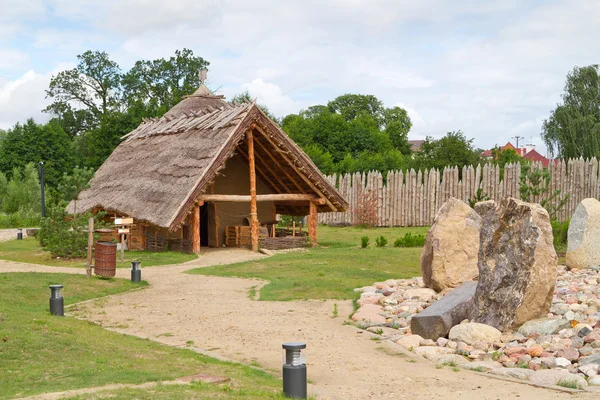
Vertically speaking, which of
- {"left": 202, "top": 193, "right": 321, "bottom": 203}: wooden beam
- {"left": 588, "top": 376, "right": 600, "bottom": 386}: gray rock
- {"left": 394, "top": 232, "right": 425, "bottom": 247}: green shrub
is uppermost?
{"left": 202, "top": 193, "right": 321, "bottom": 203}: wooden beam

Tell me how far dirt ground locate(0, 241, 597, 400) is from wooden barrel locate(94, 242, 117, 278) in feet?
3.51

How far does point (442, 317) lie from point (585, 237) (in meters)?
7.13

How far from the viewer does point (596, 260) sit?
16.1 meters

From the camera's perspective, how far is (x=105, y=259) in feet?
51.2

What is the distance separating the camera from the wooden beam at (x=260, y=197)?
22.6 meters

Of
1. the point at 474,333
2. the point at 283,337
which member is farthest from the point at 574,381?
the point at 283,337

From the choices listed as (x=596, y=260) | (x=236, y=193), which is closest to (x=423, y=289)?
(x=596, y=260)

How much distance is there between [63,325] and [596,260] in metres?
11.1

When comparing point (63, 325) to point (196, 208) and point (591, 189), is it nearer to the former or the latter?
point (196, 208)

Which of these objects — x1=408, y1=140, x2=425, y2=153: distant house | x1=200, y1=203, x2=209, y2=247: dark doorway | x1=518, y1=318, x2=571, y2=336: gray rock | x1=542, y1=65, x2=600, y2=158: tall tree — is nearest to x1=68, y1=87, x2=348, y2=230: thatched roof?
x1=200, y1=203, x2=209, y2=247: dark doorway

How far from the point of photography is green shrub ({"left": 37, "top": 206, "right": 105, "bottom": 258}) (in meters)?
20.4

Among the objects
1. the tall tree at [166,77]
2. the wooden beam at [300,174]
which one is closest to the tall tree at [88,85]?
the tall tree at [166,77]

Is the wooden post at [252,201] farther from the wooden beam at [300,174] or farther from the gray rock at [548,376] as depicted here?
the gray rock at [548,376]

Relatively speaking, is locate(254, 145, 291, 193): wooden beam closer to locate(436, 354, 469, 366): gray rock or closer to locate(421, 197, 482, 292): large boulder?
locate(421, 197, 482, 292): large boulder
